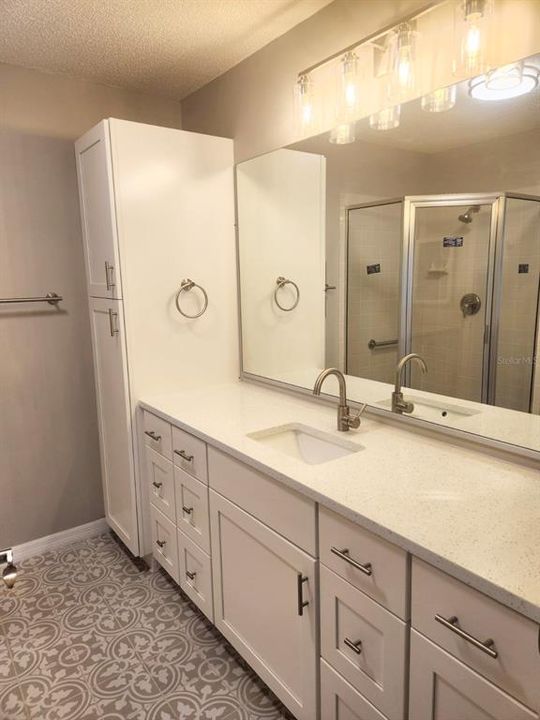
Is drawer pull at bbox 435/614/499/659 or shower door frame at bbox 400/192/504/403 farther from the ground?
shower door frame at bbox 400/192/504/403

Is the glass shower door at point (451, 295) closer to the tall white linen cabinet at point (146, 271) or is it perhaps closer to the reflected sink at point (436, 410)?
the reflected sink at point (436, 410)

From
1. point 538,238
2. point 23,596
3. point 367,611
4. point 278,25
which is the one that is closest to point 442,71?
point 538,238

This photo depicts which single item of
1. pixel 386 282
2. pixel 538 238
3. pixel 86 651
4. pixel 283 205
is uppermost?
pixel 283 205

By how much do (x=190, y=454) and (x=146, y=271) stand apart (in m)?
0.84

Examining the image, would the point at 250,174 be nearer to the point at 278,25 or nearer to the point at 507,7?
the point at 278,25

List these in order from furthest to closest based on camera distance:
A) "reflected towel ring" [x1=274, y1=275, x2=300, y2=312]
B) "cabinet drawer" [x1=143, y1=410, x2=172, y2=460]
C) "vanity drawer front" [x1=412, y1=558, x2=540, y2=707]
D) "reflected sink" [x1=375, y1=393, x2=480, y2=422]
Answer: "reflected towel ring" [x1=274, y1=275, x2=300, y2=312] → "cabinet drawer" [x1=143, y1=410, x2=172, y2=460] → "reflected sink" [x1=375, y1=393, x2=480, y2=422] → "vanity drawer front" [x1=412, y1=558, x2=540, y2=707]

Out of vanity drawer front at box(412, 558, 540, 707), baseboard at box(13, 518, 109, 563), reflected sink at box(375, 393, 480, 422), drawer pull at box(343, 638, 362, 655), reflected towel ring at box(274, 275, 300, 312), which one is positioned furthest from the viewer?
baseboard at box(13, 518, 109, 563)

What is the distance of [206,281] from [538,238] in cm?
145

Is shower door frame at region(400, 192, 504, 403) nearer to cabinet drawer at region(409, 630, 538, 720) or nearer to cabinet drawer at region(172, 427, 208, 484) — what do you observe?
cabinet drawer at region(409, 630, 538, 720)

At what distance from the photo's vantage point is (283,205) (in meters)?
2.19

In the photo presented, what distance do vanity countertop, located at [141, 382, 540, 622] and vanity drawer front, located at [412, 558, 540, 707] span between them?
37 millimetres

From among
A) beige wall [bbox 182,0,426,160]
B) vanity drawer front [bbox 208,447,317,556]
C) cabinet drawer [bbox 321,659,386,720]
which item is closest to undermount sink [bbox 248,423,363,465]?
vanity drawer front [bbox 208,447,317,556]

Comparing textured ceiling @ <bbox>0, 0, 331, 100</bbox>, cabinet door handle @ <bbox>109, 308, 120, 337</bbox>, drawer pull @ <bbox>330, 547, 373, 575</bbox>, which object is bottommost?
drawer pull @ <bbox>330, 547, 373, 575</bbox>

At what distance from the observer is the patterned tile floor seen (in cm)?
160
